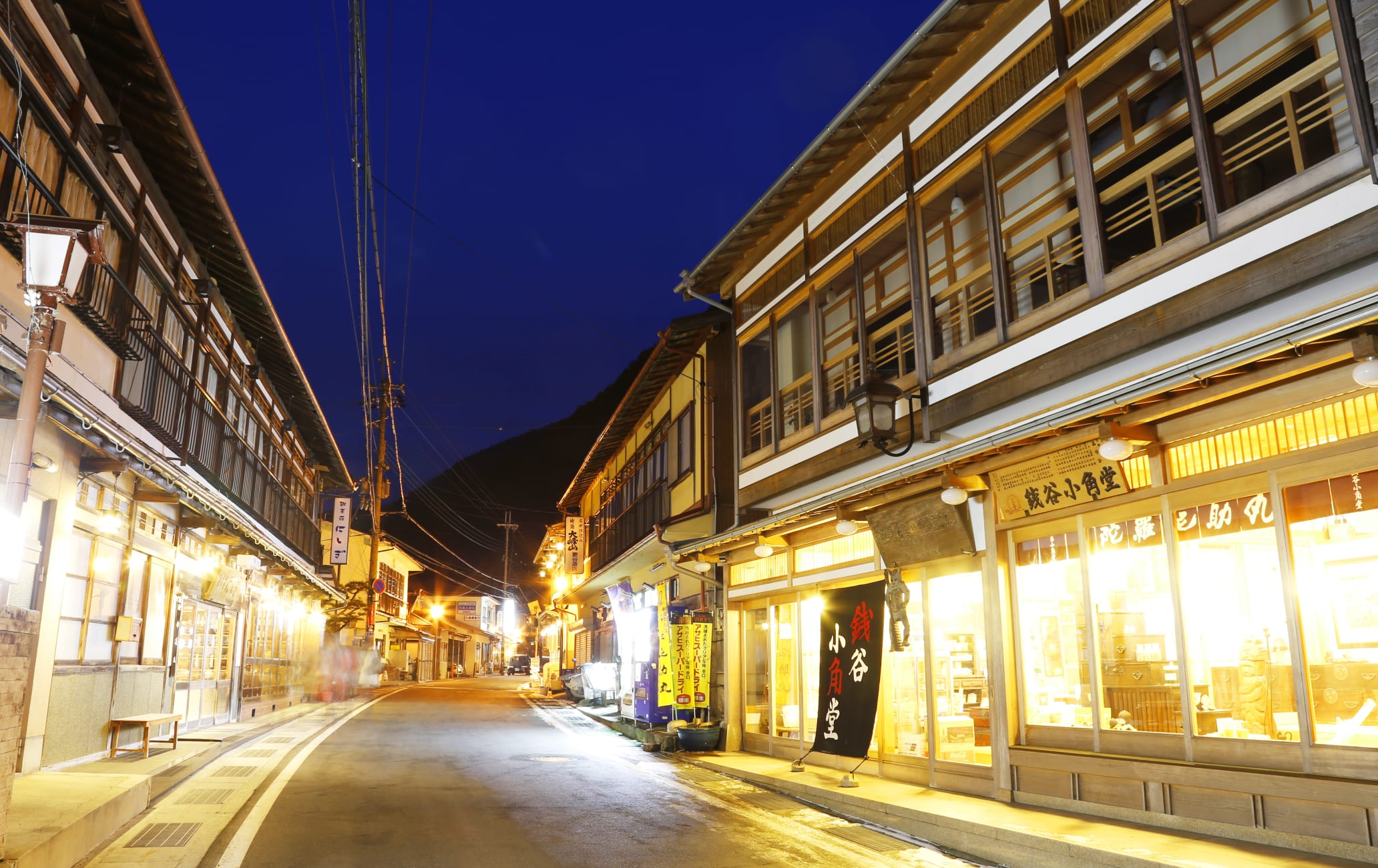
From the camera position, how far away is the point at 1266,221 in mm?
7629

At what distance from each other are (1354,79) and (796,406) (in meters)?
9.94

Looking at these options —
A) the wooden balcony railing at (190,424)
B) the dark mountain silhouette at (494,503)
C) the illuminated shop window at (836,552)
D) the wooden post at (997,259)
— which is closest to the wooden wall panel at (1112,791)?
the illuminated shop window at (836,552)

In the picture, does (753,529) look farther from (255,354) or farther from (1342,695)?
(255,354)

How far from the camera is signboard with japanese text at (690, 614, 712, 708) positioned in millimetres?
17609

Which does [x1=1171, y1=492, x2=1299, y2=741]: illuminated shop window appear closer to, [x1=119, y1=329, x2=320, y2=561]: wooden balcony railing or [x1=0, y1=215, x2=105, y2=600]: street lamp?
[x1=0, y1=215, x2=105, y2=600]: street lamp

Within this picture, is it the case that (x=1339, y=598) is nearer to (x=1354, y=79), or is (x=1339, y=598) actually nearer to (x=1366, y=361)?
(x=1366, y=361)

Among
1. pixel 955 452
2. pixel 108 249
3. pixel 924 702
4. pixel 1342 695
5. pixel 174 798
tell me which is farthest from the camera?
pixel 108 249

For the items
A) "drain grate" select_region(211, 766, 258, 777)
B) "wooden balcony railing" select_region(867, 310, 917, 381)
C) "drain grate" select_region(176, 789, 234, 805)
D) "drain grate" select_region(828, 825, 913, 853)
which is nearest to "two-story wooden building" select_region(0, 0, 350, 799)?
"drain grate" select_region(211, 766, 258, 777)

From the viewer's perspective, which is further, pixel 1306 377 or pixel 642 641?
pixel 642 641

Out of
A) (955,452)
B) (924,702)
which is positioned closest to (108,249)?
(955,452)

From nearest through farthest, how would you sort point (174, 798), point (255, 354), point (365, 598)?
point (174, 798), point (255, 354), point (365, 598)

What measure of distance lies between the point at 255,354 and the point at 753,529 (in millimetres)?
17163

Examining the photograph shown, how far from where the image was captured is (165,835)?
8797mm

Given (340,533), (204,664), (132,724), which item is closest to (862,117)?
(132,724)
